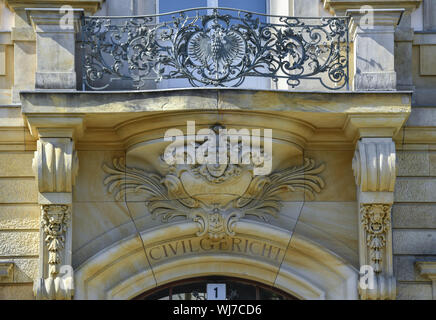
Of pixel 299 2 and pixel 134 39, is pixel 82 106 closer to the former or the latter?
pixel 134 39

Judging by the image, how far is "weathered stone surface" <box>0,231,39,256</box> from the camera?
13188 mm

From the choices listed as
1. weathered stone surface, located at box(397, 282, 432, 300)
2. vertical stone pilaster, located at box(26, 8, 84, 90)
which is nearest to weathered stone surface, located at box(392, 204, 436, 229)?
weathered stone surface, located at box(397, 282, 432, 300)

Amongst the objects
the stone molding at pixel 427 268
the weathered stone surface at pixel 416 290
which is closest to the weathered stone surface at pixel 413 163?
the stone molding at pixel 427 268

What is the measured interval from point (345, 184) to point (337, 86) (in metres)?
0.92

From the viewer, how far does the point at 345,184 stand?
1341 cm

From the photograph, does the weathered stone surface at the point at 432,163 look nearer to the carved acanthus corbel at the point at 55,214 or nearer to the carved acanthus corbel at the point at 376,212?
the carved acanthus corbel at the point at 376,212

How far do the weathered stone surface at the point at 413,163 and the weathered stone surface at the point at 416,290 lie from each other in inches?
40.9

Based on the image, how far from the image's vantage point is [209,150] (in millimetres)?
12875

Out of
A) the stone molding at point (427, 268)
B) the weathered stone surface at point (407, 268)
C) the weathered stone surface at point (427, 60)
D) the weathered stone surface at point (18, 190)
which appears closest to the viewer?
the stone molding at point (427, 268)

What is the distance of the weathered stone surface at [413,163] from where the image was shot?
13.4 meters

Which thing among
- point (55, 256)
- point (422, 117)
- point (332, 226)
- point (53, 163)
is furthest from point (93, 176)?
point (422, 117)

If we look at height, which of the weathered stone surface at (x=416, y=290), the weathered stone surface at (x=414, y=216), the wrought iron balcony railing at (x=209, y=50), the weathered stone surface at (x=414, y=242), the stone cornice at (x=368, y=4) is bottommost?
the weathered stone surface at (x=416, y=290)

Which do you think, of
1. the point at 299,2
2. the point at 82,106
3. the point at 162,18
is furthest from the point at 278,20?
the point at 82,106

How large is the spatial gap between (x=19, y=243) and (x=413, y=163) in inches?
147
